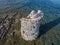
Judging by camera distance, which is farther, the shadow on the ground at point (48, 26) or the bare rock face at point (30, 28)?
the shadow on the ground at point (48, 26)

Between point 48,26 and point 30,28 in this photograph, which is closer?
point 30,28

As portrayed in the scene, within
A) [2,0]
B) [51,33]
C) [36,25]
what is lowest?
[2,0]

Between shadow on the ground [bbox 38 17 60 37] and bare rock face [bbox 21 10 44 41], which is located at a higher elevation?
bare rock face [bbox 21 10 44 41]

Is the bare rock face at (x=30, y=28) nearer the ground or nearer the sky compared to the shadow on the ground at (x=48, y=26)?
nearer the sky

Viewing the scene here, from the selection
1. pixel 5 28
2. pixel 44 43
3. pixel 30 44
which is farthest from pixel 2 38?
pixel 44 43

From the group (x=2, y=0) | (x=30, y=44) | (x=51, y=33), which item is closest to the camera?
(x=30, y=44)

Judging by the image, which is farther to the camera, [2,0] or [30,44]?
[2,0]

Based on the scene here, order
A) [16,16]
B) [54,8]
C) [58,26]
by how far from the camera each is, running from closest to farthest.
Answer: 1. [58,26]
2. [16,16]
3. [54,8]

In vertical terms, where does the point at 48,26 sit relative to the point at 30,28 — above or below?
below

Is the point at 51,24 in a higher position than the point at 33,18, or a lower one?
lower

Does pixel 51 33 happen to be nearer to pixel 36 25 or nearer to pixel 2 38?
pixel 36 25

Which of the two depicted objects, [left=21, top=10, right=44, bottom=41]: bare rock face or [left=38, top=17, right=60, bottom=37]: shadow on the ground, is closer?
[left=21, top=10, right=44, bottom=41]: bare rock face
